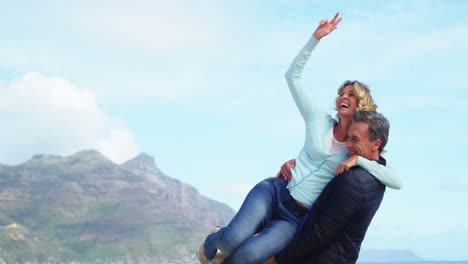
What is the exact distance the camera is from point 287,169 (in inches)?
250

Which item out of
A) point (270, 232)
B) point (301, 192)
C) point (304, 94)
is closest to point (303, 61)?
point (304, 94)

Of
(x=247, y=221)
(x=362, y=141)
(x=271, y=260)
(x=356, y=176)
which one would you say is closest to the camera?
(x=356, y=176)

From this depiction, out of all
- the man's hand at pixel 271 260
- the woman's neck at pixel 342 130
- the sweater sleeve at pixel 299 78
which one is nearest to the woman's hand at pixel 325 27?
the sweater sleeve at pixel 299 78

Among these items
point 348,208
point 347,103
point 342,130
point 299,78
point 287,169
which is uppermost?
point 299,78

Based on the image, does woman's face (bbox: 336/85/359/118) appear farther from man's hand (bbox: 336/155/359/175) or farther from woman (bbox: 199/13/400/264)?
man's hand (bbox: 336/155/359/175)

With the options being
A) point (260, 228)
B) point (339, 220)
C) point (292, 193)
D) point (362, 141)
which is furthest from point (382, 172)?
point (260, 228)

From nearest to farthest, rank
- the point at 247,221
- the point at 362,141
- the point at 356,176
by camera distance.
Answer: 1. the point at 356,176
2. the point at 362,141
3. the point at 247,221

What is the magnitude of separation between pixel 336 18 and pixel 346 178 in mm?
1726

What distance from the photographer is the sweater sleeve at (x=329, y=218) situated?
554 cm

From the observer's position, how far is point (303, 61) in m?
6.49

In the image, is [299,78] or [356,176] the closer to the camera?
[356,176]

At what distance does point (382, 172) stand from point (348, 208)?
1.35 feet

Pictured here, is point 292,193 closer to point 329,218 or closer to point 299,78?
point 329,218

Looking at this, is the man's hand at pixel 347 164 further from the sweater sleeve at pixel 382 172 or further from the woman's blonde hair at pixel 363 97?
the woman's blonde hair at pixel 363 97
